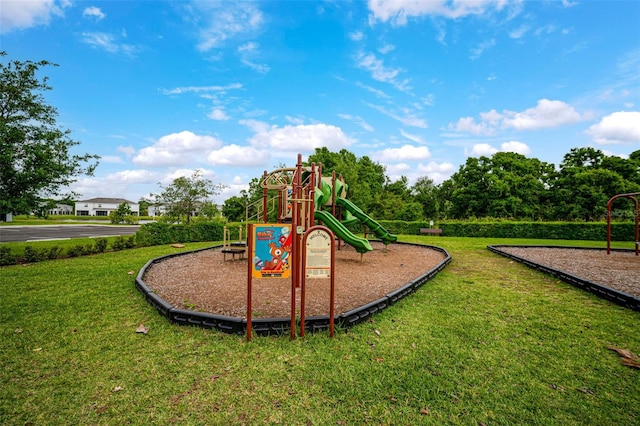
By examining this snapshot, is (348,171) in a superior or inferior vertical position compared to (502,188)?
superior

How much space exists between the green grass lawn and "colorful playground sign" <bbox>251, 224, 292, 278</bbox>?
38.4 inches

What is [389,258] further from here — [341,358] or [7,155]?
[7,155]

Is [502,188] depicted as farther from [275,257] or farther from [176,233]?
[275,257]

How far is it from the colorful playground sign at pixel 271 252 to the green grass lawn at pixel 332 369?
975 millimetres

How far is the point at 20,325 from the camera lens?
14.6 ft

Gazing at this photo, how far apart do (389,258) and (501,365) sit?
25.8 feet

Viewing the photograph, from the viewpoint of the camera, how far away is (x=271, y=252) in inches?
174

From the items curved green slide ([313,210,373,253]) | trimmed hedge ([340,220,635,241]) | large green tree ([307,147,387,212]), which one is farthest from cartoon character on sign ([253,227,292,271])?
large green tree ([307,147,387,212])

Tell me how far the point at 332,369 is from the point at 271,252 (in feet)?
6.12

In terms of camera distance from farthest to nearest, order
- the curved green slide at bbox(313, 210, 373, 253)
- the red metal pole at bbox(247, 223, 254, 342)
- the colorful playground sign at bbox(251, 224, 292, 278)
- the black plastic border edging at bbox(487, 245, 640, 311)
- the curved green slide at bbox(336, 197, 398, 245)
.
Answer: the curved green slide at bbox(336, 197, 398, 245)
the curved green slide at bbox(313, 210, 373, 253)
the black plastic border edging at bbox(487, 245, 640, 311)
the colorful playground sign at bbox(251, 224, 292, 278)
the red metal pole at bbox(247, 223, 254, 342)

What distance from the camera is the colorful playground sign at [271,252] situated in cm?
439

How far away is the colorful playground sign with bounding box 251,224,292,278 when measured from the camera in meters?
4.39

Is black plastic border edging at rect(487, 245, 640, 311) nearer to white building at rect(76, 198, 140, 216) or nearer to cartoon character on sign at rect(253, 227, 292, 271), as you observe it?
cartoon character on sign at rect(253, 227, 292, 271)

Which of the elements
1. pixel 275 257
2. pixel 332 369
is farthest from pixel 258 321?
pixel 332 369
